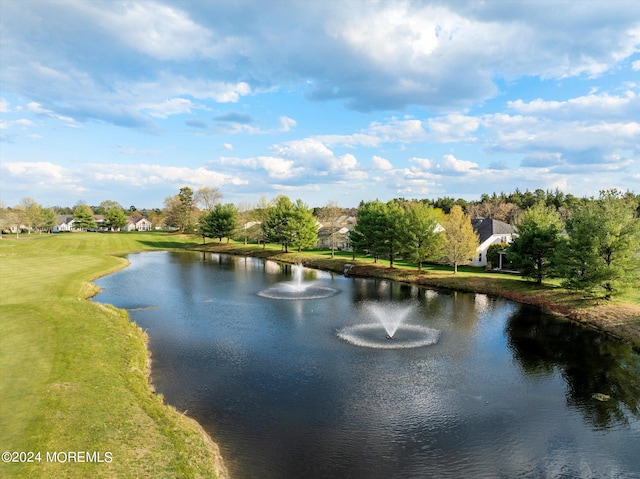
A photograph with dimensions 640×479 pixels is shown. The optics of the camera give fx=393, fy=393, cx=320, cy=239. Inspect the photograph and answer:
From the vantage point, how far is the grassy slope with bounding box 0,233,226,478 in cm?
1347

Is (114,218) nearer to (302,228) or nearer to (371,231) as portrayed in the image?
(302,228)

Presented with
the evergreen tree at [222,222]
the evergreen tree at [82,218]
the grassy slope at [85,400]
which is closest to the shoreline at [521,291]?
the evergreen tree at [222,222]

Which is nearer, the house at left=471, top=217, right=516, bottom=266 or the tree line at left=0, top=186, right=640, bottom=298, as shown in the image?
the tree line at left=0, top=186, right=640, bottom=298

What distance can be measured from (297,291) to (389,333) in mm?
20064

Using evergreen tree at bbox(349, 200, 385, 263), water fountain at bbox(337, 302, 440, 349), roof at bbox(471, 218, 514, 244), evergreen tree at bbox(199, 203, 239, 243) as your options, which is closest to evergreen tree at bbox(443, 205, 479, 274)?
evergreen tree at bbox(349, 200, 385, 263)

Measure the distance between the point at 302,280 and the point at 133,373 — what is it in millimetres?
38316

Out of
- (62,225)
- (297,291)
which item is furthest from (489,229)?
(62,225)

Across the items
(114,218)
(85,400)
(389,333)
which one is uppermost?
(114,218)

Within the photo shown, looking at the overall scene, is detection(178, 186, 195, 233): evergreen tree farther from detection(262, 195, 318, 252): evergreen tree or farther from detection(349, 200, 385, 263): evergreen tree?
detection(349, 200, 385, 263): evergreen tree

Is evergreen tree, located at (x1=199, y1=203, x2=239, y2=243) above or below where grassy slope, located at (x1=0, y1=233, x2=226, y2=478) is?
above

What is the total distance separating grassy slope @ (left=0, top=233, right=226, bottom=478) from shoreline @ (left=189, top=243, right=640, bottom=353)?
1289 inches

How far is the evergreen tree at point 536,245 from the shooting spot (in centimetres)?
4678

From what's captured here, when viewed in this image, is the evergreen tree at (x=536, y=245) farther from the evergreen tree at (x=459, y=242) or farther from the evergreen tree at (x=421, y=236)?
the evergreen tree at (x=421, y=236)

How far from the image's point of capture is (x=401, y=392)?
828 inches
